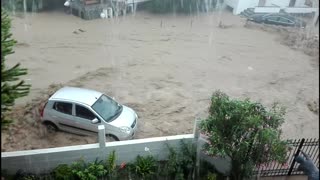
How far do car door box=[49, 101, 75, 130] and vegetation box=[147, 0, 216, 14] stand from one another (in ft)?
44.4

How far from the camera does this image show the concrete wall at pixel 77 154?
25.2 ft

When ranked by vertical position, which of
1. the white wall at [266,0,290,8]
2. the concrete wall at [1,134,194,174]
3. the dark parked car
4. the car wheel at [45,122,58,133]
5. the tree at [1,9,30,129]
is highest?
the tree at [1,9,30,129]

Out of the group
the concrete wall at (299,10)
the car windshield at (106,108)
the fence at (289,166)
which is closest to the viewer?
the fence at (289,166)

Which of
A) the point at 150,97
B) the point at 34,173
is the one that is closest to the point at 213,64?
the point at 150,97

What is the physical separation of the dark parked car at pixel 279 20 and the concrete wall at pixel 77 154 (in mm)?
14094

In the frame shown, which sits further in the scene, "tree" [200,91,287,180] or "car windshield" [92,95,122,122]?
"car windshield" [92,95,122,122]

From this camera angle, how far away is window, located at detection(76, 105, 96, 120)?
9.38m

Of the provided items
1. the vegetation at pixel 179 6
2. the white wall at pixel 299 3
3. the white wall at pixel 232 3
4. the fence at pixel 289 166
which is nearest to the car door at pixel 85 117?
the fence at pixel 289 166

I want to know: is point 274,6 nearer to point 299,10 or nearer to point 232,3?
point 299,10

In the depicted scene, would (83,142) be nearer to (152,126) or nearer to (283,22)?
(152,126)

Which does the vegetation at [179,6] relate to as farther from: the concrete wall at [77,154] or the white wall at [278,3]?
the concrete wall at [77,154]

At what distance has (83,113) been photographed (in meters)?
9.44

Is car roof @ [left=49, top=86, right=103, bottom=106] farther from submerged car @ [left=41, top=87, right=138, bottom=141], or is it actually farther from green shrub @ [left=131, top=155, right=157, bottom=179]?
green shrub @ [left=131, top=155, right=157, bottom=179]

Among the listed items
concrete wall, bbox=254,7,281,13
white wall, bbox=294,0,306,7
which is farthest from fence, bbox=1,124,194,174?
white wall, bbox=294,0,306,7
